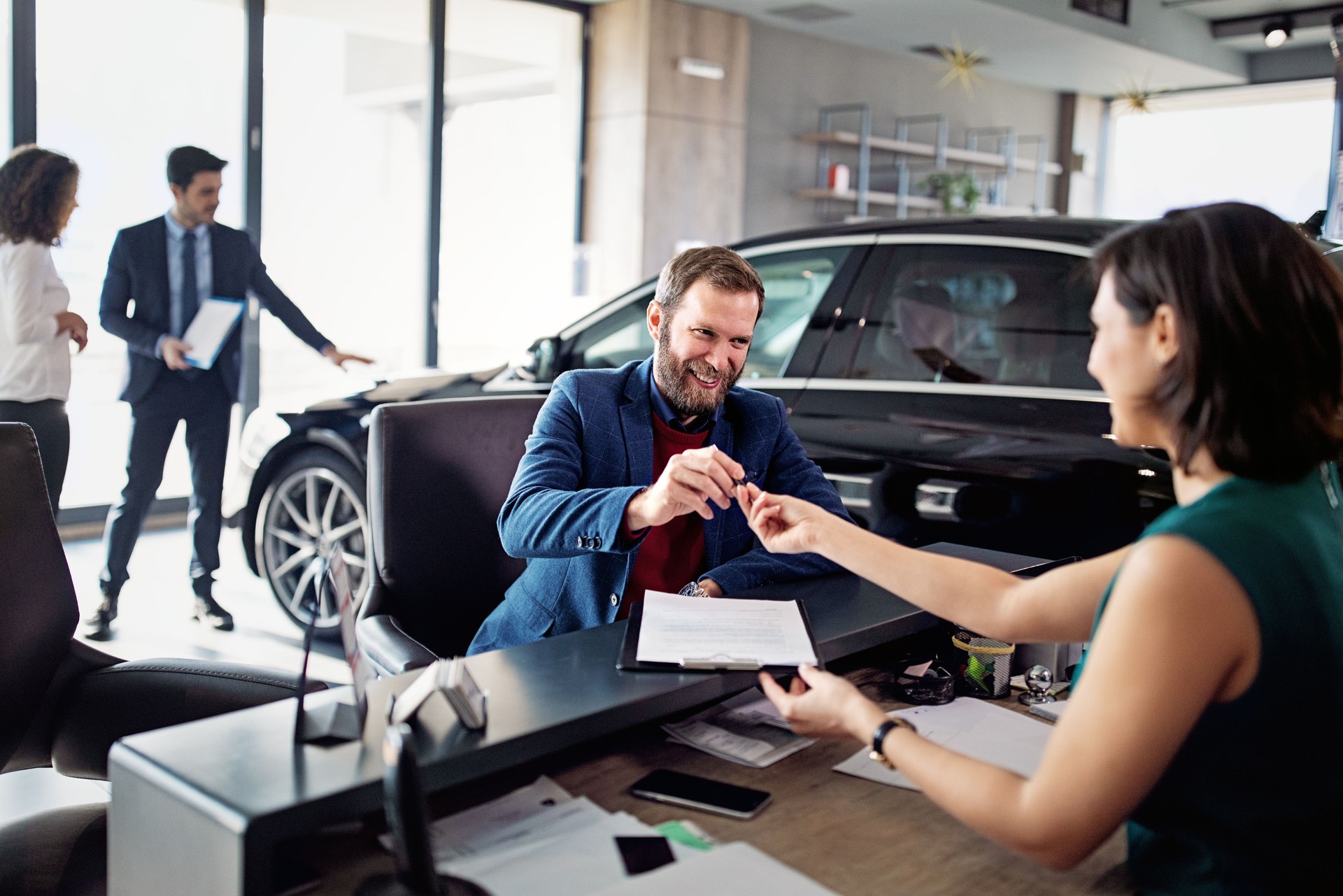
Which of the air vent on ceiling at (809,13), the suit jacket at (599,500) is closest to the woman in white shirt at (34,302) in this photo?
the suit jacket at (599,500)

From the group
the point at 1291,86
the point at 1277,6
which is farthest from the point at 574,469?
the point at 1291,86

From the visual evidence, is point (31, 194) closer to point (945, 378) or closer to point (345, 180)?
point (945, 378)

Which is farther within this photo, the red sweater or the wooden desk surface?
the red sweater

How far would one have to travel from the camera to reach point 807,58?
8359 millimetres

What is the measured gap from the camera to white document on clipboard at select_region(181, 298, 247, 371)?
12.7 ft

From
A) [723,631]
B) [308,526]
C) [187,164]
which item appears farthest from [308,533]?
[723,631]

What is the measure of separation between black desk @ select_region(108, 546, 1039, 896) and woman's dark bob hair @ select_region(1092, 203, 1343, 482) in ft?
1.95

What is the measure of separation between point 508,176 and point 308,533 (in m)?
3.90

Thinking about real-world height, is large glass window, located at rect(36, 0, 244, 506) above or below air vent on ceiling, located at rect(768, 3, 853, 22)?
below

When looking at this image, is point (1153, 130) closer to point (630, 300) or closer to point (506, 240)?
point (506, 240)

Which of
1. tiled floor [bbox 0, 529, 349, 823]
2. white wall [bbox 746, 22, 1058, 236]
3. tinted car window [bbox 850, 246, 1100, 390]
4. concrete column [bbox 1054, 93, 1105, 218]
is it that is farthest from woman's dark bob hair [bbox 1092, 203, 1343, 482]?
concrete column [bbox 1054, 93, 1105, 218]

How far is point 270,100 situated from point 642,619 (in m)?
5.20

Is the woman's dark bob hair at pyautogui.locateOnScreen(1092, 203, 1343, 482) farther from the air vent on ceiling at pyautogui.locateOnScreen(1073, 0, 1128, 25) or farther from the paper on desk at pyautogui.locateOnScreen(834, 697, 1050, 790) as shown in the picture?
the air vent on ceiling at pyautogui.locateOnScreen(1073, 0, 1128, 25)

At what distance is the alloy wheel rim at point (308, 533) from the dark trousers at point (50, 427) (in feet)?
2.00
